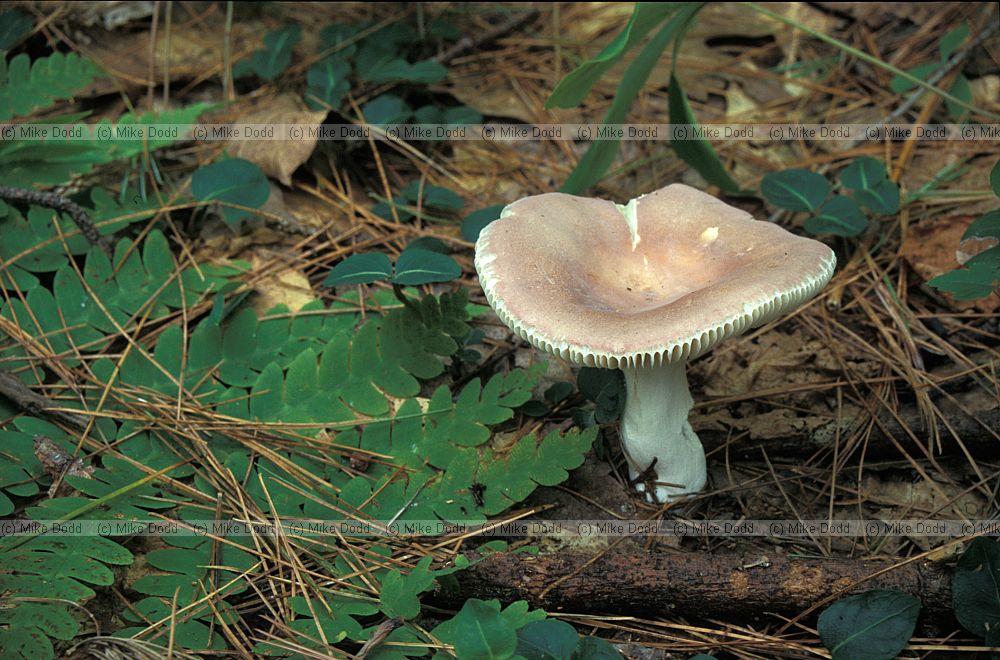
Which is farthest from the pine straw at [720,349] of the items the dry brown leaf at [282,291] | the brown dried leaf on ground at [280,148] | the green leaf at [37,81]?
the green leaf at [37,81]

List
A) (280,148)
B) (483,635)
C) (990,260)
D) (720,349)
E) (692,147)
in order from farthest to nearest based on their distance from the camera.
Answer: (280,148), (692,147), (720,349), (990,260), (483,635)

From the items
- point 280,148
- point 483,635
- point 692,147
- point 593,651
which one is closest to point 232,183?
point 280,148

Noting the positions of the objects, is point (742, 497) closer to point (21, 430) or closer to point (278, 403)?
point (278, 403)

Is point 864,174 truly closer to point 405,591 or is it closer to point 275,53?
point 405,591

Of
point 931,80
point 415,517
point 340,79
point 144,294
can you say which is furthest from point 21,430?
point 931,80

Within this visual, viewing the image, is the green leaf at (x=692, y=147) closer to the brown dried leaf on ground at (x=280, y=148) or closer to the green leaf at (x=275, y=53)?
the brown dried leaf on ground at (x=280, y=148)

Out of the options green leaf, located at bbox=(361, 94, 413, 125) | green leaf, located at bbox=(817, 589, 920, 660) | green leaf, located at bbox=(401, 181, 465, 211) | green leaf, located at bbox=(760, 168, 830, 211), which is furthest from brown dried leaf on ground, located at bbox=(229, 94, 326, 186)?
green leaf, located at bbox=(817, 589, 920, 660)
